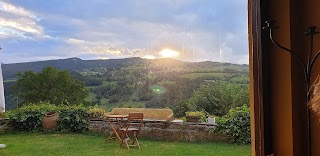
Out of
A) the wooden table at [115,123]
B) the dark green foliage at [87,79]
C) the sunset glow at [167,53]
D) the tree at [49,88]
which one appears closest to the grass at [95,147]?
the wooden table at [115,123]

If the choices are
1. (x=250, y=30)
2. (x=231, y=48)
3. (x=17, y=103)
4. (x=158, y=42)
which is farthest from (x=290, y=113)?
(x=17, y=103)

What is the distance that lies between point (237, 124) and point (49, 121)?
2.93 metres

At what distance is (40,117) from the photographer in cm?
529

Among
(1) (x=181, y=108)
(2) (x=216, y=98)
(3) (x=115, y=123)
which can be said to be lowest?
(3) (x=115, y=123)

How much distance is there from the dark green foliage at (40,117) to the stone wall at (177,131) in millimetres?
472

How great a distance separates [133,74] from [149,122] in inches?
38.6

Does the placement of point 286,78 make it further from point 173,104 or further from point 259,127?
point 173,104

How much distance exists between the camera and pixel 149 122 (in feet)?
16.1

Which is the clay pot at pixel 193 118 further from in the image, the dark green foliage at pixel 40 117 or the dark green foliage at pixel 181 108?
the dark green foliage at pixel 40 117

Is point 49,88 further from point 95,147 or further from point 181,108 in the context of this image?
point 181,108

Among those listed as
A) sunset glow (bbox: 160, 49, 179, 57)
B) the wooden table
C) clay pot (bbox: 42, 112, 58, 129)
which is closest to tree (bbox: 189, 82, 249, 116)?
sunset glow (bbox: 160, 49, 179, 57)

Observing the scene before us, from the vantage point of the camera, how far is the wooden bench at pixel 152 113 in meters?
4.80

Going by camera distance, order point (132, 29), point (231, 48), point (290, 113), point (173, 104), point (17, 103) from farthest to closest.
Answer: point (17, 103)
point (173, 104)
point (132, 29)
point (231, 48)
point (290, 113)

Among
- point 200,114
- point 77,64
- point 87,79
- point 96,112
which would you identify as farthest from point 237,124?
point 96,112
